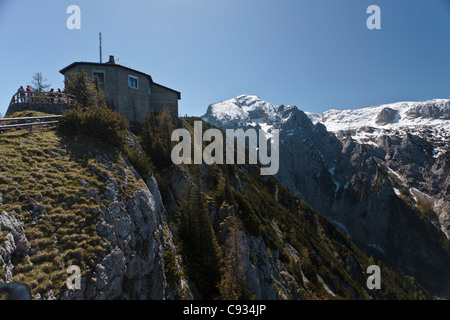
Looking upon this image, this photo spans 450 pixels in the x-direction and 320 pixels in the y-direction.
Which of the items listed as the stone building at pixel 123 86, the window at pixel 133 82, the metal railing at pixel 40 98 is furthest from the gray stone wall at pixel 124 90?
the metal railing at pixel 40 98

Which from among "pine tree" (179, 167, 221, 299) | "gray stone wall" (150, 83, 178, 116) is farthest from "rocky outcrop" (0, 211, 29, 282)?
"gray stone wall" (150, 83, 178, 116)

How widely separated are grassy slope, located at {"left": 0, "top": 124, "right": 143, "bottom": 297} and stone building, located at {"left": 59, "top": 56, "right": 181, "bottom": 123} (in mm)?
16090

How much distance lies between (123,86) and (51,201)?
2461cm

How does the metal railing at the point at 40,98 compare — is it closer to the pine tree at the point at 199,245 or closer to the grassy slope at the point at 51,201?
the grassy slope at the point at 51,201

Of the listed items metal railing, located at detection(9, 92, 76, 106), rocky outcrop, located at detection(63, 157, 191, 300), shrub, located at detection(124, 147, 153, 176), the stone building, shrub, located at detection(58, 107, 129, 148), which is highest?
the stone building

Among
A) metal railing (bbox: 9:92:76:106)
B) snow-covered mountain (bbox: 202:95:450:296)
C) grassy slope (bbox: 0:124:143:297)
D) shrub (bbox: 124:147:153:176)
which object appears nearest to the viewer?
grassy slope (bbox: 0:124:143:297)

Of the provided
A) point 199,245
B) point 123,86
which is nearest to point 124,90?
point 123,86

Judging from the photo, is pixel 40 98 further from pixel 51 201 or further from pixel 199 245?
pixel 199 245

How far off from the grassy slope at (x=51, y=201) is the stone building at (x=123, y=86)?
16.1 m

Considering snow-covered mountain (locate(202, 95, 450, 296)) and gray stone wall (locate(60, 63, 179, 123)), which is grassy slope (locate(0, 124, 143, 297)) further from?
snow-covered mountain (locate(202, 95, 450, 296))

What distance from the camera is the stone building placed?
29.2 meters

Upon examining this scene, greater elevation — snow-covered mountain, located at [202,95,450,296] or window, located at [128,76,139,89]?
window, located at [128,76,139,89]

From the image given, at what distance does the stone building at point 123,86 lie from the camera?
95.7 feet
